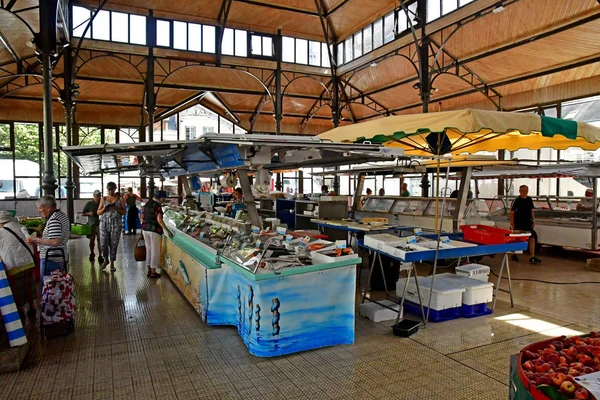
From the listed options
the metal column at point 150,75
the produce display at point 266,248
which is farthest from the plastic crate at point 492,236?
the metal column at point 150,75

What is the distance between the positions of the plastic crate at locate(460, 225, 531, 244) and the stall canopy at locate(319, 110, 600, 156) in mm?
1174

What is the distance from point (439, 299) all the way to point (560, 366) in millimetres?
2867

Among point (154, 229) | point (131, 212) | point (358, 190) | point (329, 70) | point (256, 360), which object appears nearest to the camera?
point (256, 360)

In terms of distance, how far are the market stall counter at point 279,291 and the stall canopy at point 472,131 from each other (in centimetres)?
158

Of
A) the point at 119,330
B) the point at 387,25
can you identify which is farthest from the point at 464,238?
the point at 387,25

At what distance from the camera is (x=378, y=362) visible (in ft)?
12.3

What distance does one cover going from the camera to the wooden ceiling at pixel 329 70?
12039 mm

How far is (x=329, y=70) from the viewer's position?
19266 millimetres

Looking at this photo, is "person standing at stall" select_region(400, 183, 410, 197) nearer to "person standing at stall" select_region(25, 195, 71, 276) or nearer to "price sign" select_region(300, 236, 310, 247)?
"price sign" select_region(300, 236, 310, 247)

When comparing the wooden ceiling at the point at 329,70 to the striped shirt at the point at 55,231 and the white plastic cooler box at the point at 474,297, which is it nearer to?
the striped shirt at the point at 55,231

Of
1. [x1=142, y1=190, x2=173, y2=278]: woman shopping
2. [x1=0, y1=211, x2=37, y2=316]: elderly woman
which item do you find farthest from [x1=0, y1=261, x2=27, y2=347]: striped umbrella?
[x1=142, y1=190, x2=173, y2=278]: woman shopping

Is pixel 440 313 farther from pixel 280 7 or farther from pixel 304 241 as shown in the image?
pixel 280 7

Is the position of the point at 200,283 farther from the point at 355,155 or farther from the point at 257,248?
the point at 355,155

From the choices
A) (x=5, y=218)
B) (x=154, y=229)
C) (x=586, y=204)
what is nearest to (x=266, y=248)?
(x=5, y=218)
